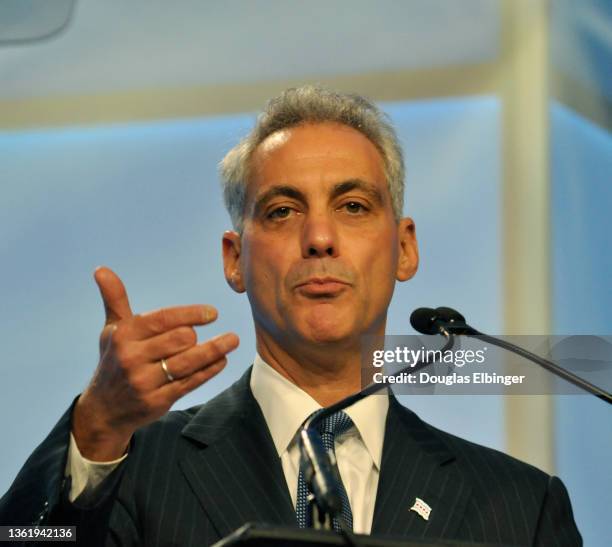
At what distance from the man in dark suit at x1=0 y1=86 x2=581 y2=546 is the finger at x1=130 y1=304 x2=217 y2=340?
0.67ft

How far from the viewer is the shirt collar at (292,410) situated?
2.09 metres

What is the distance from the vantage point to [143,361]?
153 centimetres

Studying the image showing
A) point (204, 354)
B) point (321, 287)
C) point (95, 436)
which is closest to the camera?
point (204, 354)

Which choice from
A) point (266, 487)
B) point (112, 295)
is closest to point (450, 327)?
point (266, 487)

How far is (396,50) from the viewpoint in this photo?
10.4 ft

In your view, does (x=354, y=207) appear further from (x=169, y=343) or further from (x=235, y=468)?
(x=169, y=343)

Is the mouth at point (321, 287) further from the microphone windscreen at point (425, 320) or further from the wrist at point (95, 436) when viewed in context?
the wrist at point (95, 436)

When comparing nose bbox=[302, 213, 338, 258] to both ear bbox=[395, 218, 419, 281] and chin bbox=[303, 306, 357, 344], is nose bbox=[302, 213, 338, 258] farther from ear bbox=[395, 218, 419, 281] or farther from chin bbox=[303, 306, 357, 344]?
ear bbox=[395, 218, 419, 281]

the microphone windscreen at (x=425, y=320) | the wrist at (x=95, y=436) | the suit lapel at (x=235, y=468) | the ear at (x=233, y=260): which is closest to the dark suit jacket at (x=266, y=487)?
the suit lapel at (x=235, y=468)

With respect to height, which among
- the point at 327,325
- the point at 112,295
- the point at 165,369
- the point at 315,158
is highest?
the point at 315,158

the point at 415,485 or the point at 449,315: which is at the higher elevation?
the point at 449,315

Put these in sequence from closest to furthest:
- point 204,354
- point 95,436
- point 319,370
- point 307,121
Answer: point 204,354
point 95,436
point 319,370
point 307,121

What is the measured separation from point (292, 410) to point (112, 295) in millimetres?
637

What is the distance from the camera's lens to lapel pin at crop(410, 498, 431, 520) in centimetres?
198
